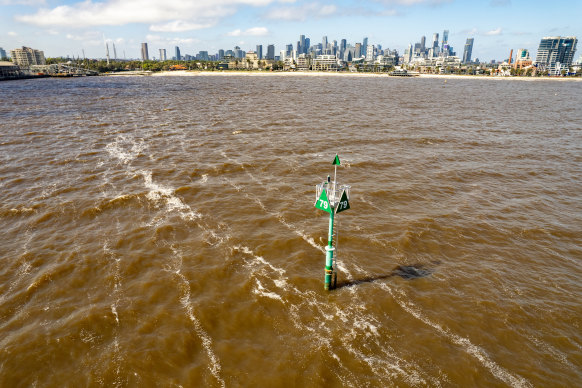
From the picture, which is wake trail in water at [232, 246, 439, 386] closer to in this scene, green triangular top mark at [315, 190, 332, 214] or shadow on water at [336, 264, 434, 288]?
shadow on water at [336, 264, 434, 288]

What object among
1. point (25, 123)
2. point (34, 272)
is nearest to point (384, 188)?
point (34, 272)

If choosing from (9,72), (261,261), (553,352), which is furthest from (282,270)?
(9,72)

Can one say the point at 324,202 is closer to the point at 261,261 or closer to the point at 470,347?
the point at 261,261

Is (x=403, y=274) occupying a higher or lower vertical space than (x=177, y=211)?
lower

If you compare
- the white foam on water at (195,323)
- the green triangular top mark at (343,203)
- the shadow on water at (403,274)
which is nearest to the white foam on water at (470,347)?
the shadow on water at (403,274)

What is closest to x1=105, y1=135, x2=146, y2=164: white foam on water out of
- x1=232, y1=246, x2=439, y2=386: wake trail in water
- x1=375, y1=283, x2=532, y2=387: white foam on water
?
x1=232, y1=246, x2=439, y2=386: wake trail in water

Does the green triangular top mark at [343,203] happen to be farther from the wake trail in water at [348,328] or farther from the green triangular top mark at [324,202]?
the wake trail in water at [348,328]

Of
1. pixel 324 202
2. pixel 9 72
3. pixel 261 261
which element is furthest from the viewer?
pixel 9 72
